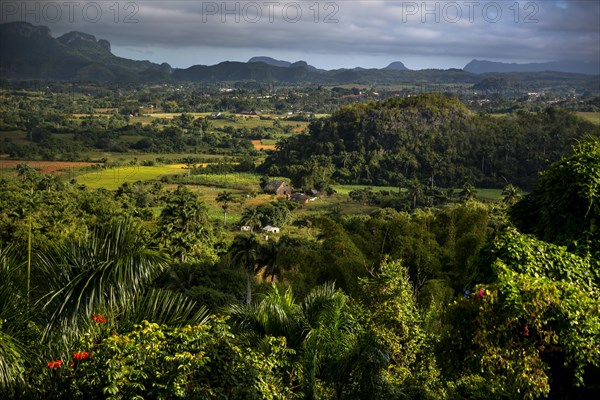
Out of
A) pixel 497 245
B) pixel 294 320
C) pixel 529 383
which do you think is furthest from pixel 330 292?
pixel 529 383

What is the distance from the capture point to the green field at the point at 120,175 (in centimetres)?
6556

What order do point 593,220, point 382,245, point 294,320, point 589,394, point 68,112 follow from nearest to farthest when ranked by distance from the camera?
point 589,394 → point 294,320 → point 593,220 → point 382,245 → point 68,112

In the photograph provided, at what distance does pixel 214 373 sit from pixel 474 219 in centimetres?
1680

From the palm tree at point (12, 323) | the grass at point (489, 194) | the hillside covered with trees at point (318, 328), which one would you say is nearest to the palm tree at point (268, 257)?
the hillside covered with trees at point (318, 328)

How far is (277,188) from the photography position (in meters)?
67.6

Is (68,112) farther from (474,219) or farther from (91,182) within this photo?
(474,219)

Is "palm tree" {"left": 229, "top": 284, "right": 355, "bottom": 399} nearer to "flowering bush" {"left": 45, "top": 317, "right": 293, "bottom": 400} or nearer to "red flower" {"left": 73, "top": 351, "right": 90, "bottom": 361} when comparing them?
"flowering bush" {"left": 45, "top": 317, "right": 293, "bottom": 400}

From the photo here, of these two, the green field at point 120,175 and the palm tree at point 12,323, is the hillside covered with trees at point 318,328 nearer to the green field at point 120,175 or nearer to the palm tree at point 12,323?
the palm tree at point 12,323

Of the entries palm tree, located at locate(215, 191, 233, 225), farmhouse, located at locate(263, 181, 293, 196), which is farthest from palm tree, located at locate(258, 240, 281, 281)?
farmhouse, located at locate(263, 181, 293, 196)

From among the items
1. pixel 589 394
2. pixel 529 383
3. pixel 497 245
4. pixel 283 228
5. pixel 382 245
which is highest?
pixel 497 245

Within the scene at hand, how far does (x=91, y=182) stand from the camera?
66312mm

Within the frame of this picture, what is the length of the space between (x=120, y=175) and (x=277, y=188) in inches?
795

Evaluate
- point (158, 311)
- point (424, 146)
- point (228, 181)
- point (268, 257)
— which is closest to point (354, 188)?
point (228, 181)

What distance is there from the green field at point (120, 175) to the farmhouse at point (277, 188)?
45.7 feet
